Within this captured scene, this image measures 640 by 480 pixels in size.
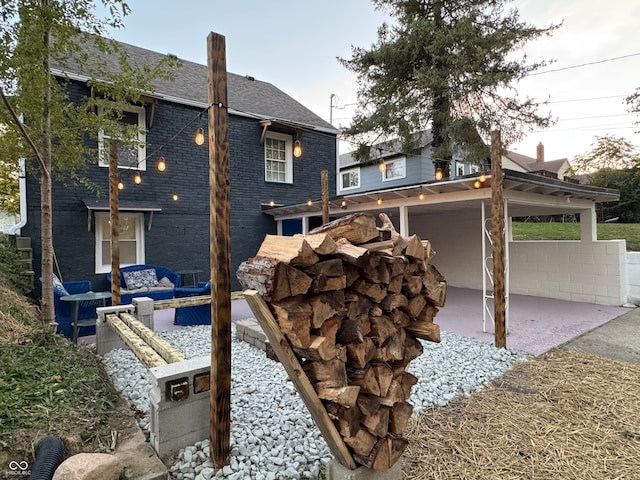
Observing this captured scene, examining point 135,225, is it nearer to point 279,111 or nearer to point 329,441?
point 279,111

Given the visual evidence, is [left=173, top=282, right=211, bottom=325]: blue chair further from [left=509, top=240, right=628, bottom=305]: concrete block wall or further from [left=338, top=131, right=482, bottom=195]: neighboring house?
[left=338, top=131, right=482, bottom=195]: neighboring house

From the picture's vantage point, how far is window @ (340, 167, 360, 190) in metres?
15.7

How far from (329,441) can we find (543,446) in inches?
66.3

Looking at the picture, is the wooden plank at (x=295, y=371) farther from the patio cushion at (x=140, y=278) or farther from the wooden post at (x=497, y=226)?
the patio cushion at (x=140, y=278)

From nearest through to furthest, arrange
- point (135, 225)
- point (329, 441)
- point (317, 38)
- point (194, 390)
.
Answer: point (329, 441) < point (194, 390) < point (135, 225) < point (317, 38)

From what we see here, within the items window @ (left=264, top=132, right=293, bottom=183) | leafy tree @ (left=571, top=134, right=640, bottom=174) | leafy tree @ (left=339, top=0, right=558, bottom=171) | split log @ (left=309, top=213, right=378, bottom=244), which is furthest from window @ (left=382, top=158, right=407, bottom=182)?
leafy tree @ (left=571, top=134, right=640, bottom=174)

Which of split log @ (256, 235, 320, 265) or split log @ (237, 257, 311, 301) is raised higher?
split log @ (256, 235, 320, 265)

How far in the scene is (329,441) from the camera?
5.22 feet

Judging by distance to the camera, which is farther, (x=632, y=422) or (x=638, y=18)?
(x=638, y=18)

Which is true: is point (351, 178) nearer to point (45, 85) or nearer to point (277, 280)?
point (45, 85)

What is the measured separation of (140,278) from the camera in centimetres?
684

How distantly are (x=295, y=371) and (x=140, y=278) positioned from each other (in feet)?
21.3

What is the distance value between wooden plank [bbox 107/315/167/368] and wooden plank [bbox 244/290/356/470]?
1.42 m

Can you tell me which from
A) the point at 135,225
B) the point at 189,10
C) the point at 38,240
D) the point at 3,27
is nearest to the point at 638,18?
the point at 189,10
